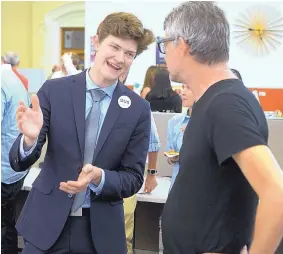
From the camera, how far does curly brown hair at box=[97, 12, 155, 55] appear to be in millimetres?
1587

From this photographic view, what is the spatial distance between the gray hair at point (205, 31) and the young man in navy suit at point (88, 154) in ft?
1.63

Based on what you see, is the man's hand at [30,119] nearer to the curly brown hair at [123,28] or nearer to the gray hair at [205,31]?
the curly brown hair at [123,28]

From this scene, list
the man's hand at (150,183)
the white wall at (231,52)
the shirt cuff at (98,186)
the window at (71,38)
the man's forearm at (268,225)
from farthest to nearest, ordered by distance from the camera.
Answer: the window at (71,38) → the white wall at (231,52) → the man's hand at (150,183) → the shirt cuff at (98,186) → the man's forearm at (268,225)

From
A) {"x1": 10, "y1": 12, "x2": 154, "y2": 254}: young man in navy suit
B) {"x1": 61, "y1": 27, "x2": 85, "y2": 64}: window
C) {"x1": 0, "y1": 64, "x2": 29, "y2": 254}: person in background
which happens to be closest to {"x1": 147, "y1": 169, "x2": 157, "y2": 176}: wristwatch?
{"x1": 0, "y1": 64, "x2": 29, "y2": 254}: person in background

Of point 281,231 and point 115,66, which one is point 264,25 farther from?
point 281,231

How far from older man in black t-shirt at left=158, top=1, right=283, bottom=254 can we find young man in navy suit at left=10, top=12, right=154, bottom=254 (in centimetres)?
41

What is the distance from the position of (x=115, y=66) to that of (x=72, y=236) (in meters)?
0.61

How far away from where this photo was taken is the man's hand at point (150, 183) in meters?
2.64

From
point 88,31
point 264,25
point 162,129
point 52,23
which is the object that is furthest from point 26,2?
point 162,129

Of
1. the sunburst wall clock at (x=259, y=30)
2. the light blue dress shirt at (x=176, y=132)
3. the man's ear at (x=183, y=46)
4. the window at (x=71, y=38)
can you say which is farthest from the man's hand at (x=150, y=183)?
the window at (x=71, y=38)

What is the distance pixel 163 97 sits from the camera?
3836 mm

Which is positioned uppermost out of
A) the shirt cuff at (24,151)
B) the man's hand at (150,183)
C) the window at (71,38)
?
the window at (71,38)

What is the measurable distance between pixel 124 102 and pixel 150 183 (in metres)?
1.16

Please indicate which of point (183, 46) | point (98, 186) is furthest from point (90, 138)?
point (183, 46)
